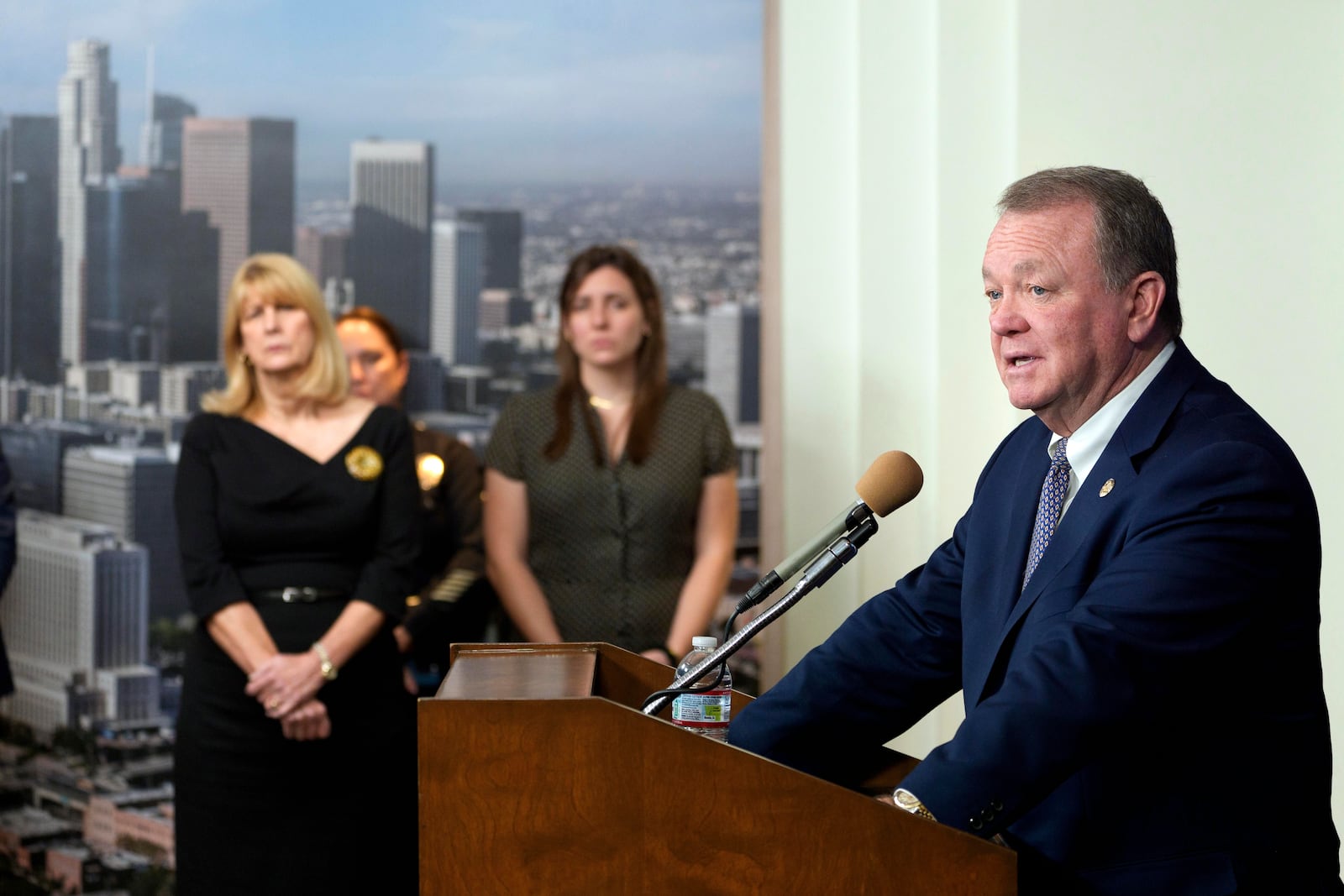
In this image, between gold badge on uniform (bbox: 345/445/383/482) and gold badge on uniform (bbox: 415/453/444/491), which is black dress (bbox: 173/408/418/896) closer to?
gold badge on uniform (bbox: 345/445/383/482)

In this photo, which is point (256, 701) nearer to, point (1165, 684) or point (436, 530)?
point (436, 530)

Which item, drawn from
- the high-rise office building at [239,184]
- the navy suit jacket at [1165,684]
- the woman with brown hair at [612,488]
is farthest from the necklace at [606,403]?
the navy suit jacket at [1165,684]

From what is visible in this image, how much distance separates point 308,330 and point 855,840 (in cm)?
262

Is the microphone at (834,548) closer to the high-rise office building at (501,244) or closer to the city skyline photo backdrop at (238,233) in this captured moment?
the city skyline photo backdrop at (238,233)

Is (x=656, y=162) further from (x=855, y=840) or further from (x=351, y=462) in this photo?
(x=855, y=840)

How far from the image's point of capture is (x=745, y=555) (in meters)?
4.88

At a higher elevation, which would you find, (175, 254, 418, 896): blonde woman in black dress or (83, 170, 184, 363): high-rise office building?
(83, 170, 184, 363): high-rise office building

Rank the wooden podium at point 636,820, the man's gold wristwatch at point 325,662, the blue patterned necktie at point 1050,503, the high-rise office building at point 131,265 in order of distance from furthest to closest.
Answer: the high-rise office building at point 131,265
the man's gold wristwatch at point 325,662
the blue patterned necktie at point 1050,503
the wooden podium at point 636,820

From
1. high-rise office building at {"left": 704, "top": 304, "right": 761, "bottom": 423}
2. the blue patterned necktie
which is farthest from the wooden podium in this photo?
high-rise office building at {"left": 704, "top": 304, "right": 761, "bottom": 423}

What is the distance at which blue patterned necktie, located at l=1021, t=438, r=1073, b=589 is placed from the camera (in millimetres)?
1733

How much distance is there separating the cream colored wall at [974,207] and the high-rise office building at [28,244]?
7.86 ft

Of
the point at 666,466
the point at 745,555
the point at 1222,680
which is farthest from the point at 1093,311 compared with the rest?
the point at 745,555

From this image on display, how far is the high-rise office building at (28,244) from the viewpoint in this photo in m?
4.48

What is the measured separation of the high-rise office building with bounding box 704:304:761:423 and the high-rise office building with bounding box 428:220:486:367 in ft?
2.77
